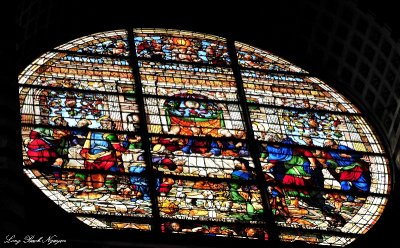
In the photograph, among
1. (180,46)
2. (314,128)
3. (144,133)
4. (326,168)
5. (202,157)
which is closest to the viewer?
(202,157)

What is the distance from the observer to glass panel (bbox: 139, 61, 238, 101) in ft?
92.5

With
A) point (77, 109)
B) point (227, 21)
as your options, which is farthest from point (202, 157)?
point (227, 21)

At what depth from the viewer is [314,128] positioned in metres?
28.0

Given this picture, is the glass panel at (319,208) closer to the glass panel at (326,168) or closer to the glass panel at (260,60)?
the glass panel at (326,168)

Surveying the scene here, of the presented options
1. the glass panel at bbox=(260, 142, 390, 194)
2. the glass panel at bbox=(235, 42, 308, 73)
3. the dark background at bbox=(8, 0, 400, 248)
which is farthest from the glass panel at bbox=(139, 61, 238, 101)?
the glass panel at bbox=(260, 142, 390, 194)

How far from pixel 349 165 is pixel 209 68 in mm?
4586

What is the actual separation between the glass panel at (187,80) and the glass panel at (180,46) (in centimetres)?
38

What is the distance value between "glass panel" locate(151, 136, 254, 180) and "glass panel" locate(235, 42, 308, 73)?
3.62m

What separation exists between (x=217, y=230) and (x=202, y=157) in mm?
2480

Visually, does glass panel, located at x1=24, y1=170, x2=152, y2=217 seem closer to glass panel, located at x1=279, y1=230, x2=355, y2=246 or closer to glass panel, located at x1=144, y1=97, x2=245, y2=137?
glass panel, located at x1=144, y1=97, x2=245, y2=137

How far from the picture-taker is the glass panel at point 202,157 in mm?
25656

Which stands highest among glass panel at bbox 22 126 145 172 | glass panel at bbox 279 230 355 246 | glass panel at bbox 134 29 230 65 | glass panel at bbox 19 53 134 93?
glass panel at bbox 134 29 230 65

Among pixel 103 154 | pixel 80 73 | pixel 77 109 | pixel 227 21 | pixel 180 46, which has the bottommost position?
pixel 103 154

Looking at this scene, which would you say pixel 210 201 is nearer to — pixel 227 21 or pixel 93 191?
pixel 93 191
